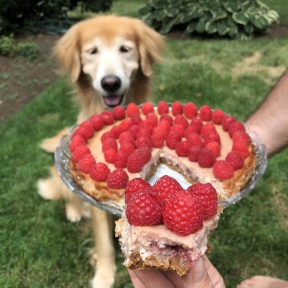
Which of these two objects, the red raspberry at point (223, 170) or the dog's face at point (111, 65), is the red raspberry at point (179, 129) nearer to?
the red raspberry at point (223, 170)

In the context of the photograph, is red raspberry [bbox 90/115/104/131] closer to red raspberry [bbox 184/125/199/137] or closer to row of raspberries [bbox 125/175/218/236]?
red raspberry [bbox 184/125/199/137]

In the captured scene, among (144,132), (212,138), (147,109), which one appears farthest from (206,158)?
(147,109)

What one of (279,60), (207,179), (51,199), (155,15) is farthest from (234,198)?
(155,15)

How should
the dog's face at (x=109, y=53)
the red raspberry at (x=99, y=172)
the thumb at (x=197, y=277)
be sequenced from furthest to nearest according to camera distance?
the dog's face at (x=109, y=53)
the red raspberry at (x=99, y=172)
the thumb at (x=197, y=277)

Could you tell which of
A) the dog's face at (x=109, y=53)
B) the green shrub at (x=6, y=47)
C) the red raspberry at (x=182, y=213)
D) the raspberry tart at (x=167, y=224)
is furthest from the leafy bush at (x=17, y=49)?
the red raspberry at (x=182, y=213)

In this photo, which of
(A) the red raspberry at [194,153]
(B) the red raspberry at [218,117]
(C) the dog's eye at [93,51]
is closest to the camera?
(A) the red raspberry at [194,153]

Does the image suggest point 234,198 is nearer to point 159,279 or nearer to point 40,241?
point 159,279
